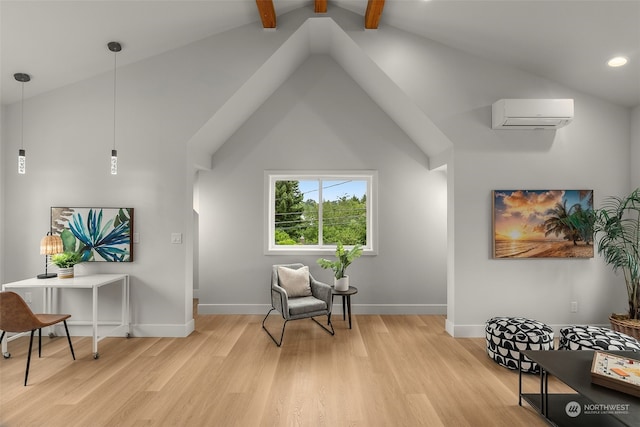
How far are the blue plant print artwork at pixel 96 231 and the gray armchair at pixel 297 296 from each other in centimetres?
172

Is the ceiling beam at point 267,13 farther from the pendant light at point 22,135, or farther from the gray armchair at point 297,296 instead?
the gray armchair at point 297,296

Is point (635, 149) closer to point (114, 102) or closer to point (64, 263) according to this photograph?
point (114, 102)

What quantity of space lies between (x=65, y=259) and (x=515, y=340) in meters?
4.46

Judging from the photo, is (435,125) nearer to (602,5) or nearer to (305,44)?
(602,5)

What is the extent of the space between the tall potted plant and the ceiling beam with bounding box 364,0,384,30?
10.5 feet

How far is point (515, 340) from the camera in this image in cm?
307

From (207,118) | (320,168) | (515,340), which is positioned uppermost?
(207,118)

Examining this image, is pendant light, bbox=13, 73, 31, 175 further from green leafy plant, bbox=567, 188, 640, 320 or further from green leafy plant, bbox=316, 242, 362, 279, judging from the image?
green leafy plant, bbox=567, 188, 640, 320

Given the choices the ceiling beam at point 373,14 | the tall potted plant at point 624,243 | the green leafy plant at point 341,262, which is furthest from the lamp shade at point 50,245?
the tall potted plant at point 624,243

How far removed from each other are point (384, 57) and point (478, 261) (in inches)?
102

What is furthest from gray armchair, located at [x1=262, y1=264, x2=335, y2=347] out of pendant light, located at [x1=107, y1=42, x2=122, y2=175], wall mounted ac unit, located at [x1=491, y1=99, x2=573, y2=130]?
wall mounted ac unit, located at [x1=491, y1=99, x2=573, y2=130]

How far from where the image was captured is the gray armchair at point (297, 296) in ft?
12.6

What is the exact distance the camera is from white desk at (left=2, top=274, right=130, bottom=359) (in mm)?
3361

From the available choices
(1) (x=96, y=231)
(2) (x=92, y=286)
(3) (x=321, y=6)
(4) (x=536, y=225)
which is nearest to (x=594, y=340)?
(4) (x=536, y=225)
